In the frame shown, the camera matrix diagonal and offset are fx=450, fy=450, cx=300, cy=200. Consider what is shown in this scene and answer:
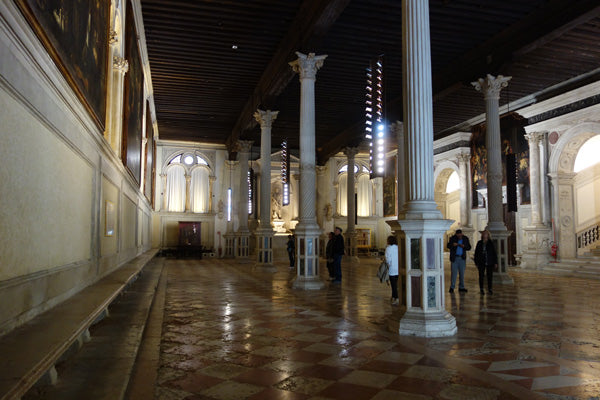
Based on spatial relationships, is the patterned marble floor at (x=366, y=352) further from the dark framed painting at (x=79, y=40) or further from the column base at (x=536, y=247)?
the column base at (x=536, y=247)

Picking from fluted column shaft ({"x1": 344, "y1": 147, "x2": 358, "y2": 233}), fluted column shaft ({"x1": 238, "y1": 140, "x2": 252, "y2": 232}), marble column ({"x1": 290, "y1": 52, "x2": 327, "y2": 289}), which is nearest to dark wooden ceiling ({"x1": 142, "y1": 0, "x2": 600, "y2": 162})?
marble column ({"x1": 290, "y1": 52, "x2": 327, "y2": 289})

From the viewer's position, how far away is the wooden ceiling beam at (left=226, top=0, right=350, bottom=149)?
389 inches

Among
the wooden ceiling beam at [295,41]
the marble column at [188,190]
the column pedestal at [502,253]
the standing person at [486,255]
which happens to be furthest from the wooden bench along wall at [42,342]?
the marble column at [188,190]

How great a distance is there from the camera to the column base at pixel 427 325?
18.6 feet

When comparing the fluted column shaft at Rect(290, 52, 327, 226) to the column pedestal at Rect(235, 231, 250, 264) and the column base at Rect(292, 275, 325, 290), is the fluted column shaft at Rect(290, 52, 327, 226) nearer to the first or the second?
the column base at Rect(292, 275, 325, 290)

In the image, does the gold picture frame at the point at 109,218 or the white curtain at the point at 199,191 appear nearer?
the gold picture frame at the point at 109,218

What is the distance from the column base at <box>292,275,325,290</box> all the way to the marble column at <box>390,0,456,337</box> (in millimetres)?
4579

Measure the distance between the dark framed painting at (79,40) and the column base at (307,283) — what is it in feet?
18.5

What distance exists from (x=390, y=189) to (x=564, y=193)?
11.8 metres

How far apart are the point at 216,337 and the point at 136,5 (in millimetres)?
8513

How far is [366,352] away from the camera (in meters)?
4.84

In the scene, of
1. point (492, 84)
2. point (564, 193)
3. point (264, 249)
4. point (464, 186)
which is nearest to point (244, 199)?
point (264, 249)

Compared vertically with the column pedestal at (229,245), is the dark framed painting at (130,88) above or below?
above

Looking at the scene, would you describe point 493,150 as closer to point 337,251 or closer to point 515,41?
point 515,41
